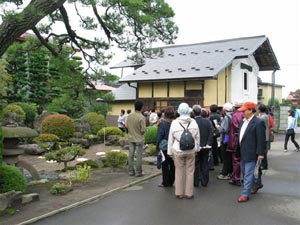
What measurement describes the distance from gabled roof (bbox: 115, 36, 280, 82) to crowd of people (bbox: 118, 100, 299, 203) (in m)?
11.3

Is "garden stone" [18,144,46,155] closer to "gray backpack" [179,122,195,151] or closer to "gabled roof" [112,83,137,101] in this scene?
"gray backpack" [179,122,195,151]

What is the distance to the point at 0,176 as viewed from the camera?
5891 millimetres

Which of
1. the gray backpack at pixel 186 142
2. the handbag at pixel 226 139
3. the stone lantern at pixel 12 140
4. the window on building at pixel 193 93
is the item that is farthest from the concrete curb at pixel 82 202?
the window on building at pixel 193 93

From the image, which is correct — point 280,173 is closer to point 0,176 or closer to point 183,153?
point 183,153

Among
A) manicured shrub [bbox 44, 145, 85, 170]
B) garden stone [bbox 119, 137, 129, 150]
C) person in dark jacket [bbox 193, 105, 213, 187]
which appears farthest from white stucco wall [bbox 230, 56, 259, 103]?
manicured shrub [bbox 44, 145, 85, 170]

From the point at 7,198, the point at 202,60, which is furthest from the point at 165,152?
the point at 202,60

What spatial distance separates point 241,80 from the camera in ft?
78.0

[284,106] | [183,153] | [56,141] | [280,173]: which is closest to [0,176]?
[183,153]

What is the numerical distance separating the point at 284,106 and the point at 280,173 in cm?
1780

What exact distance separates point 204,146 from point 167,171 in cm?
96

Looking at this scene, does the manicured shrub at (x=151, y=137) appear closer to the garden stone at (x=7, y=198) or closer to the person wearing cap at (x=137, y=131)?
the person wearing cap at (x=137, y=131)

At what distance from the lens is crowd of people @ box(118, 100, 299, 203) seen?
6.10 meters

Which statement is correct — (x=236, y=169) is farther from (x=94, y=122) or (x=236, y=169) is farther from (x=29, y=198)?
(x=94, y=122)

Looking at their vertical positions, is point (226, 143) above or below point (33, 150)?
above
